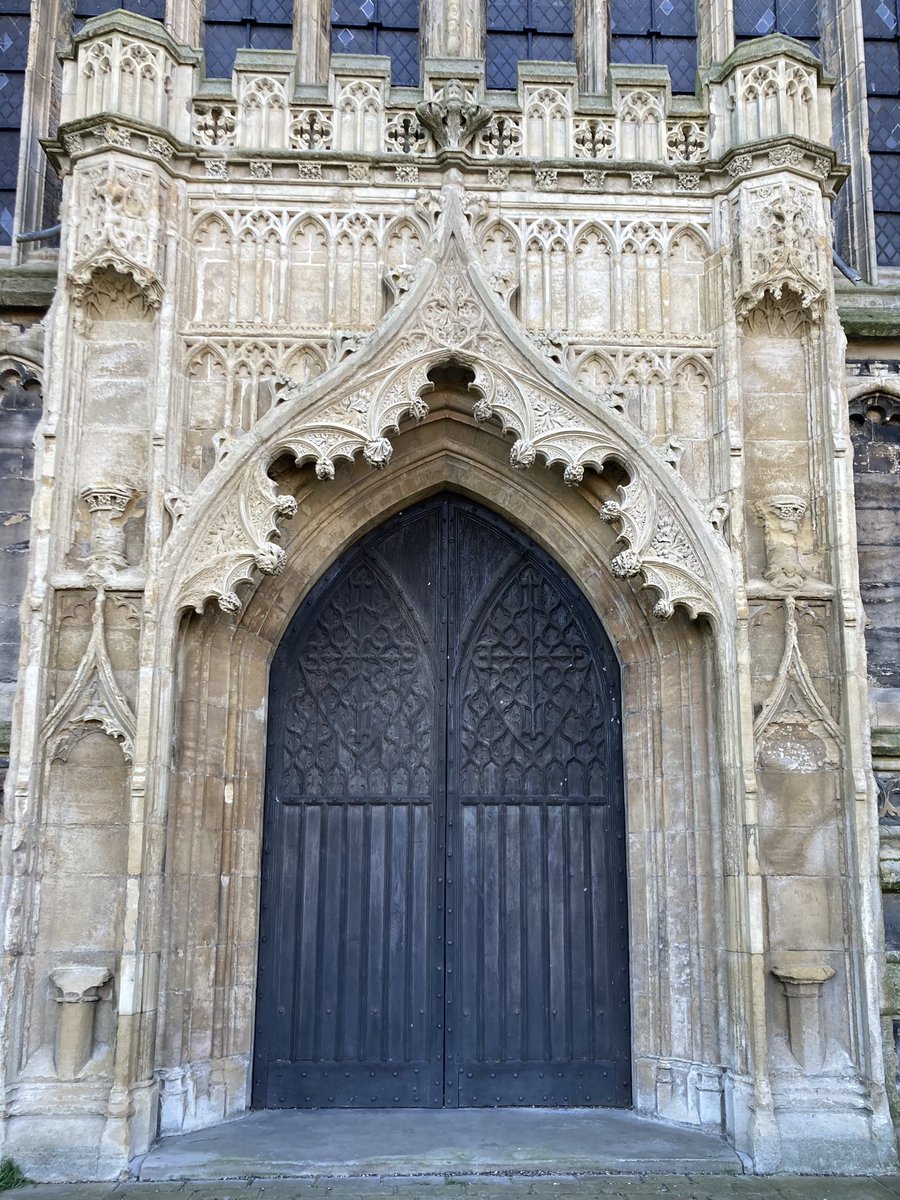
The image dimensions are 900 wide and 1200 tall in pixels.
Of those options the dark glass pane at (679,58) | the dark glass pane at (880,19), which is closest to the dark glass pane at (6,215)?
the dark glass pane at (679,58)

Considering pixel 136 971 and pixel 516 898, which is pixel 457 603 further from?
pixel 136 971

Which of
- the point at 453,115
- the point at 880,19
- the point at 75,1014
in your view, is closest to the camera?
the point at 75,1014

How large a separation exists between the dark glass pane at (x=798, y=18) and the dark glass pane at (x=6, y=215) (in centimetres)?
688

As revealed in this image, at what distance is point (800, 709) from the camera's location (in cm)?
733

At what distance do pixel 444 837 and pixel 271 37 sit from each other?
6927mm

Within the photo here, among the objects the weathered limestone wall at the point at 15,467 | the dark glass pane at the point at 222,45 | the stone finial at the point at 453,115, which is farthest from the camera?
the dark glass pane at the point at 222,45

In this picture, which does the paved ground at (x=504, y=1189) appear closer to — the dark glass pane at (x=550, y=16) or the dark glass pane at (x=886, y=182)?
the dark glass pane at (x=886, y=182)

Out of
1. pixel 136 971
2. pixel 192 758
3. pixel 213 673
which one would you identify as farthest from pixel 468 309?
pixel 136 971

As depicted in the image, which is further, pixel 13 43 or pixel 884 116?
pixel 884 116

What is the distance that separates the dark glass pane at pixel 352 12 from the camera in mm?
9898

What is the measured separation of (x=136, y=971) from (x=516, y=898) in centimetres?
273

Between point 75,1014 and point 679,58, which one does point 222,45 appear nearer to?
point 679,58

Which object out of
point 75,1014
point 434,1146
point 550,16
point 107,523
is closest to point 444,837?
point 434,1146

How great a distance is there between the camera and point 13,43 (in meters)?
9.90
